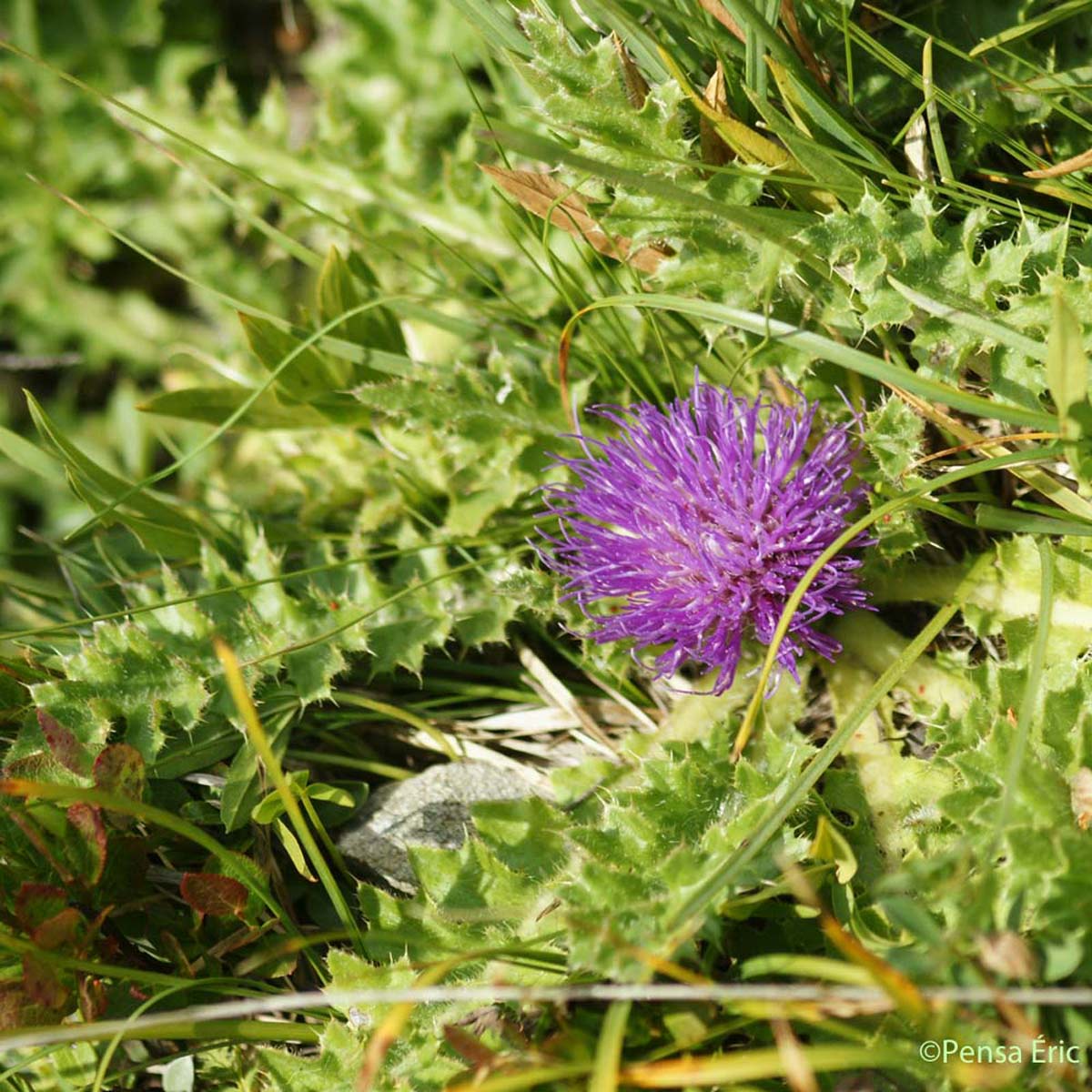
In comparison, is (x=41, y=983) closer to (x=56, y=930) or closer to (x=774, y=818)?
(x=56, y=930)

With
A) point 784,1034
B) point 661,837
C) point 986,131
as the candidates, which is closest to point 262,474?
point 661,837

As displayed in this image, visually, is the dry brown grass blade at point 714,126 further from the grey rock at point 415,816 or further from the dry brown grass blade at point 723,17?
the grey rock at point 415,816

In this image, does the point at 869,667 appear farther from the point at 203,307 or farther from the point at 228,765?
the point at 203,307

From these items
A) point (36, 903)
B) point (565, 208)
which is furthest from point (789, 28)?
point (36, 903)

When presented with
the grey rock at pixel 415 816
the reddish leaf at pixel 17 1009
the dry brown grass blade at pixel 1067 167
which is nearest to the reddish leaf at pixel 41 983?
the reddish leaf at pixel 17 1009

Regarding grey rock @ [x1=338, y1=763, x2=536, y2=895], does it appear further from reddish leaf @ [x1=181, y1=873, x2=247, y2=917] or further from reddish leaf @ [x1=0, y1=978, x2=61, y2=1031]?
reddish leaf @ [x1=0, y1=978, x2=61, y2=1031]

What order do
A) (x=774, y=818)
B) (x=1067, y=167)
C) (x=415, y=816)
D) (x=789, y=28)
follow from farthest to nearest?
(x=415, y=816) → (x=789, y=28) → (x=1067, y=167) → (x=774, y=818)
